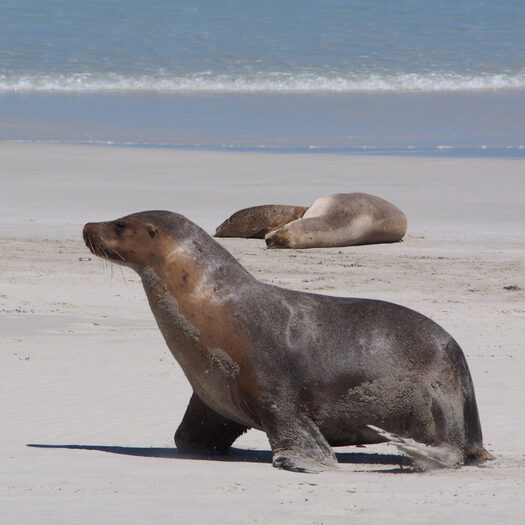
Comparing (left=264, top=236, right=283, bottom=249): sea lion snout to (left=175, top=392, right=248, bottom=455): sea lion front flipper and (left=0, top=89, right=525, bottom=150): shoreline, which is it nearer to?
(left=175, top=392, right=248, bottom=455): sea lion front flipper

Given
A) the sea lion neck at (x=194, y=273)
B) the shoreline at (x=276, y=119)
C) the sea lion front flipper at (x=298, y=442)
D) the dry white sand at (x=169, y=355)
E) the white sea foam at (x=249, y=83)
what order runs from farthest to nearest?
the white sea foam at (x=249, y=83) < the shoreline at (x=276, y=119) < the sea lion neck at (x=194, y=273) < the sea lion front flipper at (x=298, y=442) < the dry white sand at (x=169, y=355)

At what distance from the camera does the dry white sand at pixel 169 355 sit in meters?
3.88

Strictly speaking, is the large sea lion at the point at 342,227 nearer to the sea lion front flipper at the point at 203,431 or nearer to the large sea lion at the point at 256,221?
the large sea lion at the point at 256,221

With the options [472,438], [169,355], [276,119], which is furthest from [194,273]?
[276,119]

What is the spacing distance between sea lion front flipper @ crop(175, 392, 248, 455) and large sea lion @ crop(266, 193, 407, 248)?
22.4 feet

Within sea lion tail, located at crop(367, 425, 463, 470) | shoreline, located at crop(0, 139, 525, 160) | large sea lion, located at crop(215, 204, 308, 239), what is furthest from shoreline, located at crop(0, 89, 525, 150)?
sea lion tail, located at crop(367, 425, 463, 470)

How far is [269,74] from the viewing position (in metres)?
33.8

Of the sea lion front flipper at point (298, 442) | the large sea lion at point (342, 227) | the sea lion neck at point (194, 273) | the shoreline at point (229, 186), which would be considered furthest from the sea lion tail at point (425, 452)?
the large sea lion at point (342, 227)

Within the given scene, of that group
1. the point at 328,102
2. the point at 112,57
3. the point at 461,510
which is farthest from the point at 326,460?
the point at 112,57

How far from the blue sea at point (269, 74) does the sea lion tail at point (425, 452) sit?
1419cm

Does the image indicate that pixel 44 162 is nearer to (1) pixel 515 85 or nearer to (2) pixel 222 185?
(2) pixel 222 185

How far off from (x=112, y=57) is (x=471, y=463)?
108 feet

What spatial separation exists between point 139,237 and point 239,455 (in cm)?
112

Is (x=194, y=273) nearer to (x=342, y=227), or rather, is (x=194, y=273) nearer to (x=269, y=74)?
(x=342, y=227)
